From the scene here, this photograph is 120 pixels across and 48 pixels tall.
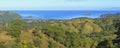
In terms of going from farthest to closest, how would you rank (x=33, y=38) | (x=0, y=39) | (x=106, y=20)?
(x=106, y=20)
(x=33, y=38)
(x=0, y=39)

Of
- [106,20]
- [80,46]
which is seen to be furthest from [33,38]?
[106,20]

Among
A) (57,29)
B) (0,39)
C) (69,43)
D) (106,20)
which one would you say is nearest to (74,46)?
(69,43)

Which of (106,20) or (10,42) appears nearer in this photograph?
(10,42)

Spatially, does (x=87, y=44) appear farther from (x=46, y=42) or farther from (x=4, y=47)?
(x=4, y=47)

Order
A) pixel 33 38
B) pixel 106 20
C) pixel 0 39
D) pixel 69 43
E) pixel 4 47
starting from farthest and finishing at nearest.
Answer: pixel 106 20, pixel 69 43, pixel 33 38, pixel 0 39, pixel 4 47

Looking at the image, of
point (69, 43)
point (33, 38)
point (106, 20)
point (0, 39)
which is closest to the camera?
point (0, 39)

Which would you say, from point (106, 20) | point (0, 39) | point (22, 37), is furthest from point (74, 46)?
point (106, 20)

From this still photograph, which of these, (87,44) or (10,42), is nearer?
(10,42)

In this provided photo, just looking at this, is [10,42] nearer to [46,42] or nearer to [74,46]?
[46,42]

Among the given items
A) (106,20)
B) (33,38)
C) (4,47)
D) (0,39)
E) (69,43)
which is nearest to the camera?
(4,47)
